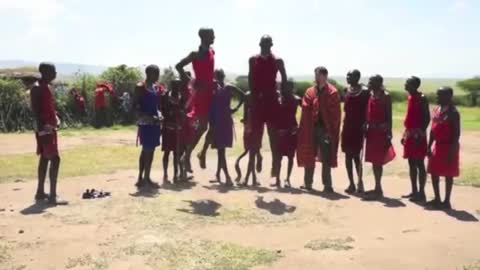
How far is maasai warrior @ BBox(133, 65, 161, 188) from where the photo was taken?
8758 mm

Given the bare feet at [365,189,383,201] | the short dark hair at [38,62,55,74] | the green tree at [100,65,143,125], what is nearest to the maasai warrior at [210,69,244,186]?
the bare feet at [365,189,383,201]

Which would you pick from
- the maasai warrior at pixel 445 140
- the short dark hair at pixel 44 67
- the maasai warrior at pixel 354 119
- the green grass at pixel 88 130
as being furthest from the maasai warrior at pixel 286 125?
the green grass at pixel 88 130

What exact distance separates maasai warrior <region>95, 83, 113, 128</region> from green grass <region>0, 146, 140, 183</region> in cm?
646

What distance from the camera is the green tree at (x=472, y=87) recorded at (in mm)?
46500

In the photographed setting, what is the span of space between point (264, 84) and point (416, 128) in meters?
2.29

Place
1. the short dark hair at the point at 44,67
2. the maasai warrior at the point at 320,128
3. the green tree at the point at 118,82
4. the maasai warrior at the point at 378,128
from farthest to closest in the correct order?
the green tree at the point at 118,82 → the maasai warrior at the point at 320,128 → the maasai warrior at the point at 378,128 → the short dark hair at the point at 44,67

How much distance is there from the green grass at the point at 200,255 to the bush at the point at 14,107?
15431 millimetres

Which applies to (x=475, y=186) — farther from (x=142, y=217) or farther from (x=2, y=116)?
(x=2, y=116)

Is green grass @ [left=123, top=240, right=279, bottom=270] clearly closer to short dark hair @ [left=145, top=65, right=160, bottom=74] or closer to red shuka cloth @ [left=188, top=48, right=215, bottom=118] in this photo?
red shuka cloth @ [left=188, top=48, right=215, bottom=118]

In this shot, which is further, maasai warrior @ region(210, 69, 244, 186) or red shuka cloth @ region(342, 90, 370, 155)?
maasai warrior @ region(210, 69, 244, 186)

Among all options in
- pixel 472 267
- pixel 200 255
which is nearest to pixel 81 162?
pixel 200 255

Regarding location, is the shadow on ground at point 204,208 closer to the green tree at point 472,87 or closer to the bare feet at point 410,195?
the bare feet at point 410,195

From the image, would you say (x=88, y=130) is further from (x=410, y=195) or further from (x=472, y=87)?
(x=472, y=87)

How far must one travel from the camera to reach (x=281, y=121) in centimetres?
922
